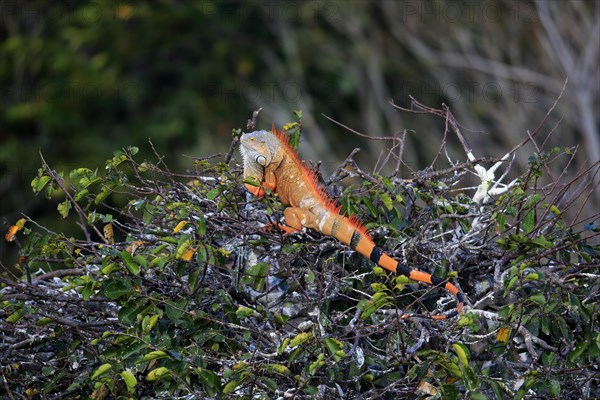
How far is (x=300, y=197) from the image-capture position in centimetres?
509

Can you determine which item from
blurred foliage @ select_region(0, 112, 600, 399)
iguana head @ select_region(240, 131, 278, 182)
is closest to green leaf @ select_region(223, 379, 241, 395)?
blurred foliage @ select_region(0, 112, 600, 399)

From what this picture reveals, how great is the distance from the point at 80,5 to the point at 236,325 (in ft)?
43.9

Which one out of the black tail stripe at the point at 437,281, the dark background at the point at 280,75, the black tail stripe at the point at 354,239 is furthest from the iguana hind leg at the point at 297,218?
the dark background at the point at 280,75

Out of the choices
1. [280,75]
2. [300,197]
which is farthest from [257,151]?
[280,75]

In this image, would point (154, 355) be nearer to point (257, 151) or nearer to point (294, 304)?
point (294, 304)

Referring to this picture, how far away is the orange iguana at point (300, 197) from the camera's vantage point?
4.49 meters

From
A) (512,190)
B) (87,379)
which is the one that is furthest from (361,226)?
(87,379)

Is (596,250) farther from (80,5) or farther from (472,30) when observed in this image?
(80,5)

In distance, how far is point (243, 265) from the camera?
4715 millimetres

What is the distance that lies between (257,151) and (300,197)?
0.40m

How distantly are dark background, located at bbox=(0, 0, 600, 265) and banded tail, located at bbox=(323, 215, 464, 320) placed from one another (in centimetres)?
1023

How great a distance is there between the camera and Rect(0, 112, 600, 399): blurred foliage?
4172mm

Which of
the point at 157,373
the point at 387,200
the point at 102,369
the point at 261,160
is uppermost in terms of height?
the point at 387,200

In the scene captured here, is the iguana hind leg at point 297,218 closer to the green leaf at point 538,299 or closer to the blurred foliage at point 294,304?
the blurred foliage at point 294,304
